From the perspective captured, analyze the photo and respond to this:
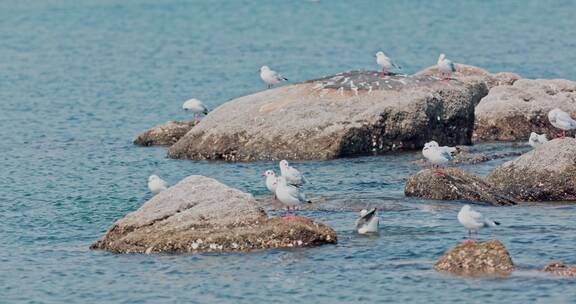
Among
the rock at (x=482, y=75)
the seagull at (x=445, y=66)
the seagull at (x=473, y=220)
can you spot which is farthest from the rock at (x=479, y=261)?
the rock at (x=482, y=75)

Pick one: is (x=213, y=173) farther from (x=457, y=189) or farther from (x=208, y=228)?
(x=208, y=228)

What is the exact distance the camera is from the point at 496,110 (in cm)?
3228

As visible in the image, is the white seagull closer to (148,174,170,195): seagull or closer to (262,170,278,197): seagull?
(262,170,278,197): seagull

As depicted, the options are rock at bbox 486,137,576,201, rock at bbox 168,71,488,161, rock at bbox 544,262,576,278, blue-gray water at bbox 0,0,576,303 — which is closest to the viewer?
rock at bbox 544,262,576,278

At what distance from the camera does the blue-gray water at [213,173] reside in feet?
60.4

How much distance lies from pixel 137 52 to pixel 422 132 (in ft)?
121

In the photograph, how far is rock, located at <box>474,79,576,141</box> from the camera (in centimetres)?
3191

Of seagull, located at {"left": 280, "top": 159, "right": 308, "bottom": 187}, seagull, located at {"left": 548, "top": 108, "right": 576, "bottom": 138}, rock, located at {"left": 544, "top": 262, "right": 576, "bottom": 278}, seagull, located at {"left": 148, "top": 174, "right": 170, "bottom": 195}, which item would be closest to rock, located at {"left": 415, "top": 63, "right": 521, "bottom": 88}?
seagull, located at {"left": 548, "top": 108, "right": 576, "bottom": 138}

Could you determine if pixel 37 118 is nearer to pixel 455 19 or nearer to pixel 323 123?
pixel 323 123

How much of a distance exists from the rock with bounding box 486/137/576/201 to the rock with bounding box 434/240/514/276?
5428 mm

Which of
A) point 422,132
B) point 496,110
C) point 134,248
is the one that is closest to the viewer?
point 134,248

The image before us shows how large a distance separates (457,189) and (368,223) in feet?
11.0

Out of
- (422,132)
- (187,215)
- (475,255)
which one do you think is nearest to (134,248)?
(187,215)

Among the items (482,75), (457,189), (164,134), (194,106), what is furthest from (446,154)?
(482,75)
